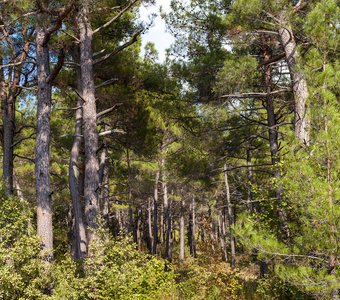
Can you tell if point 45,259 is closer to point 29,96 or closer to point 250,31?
point 250,31

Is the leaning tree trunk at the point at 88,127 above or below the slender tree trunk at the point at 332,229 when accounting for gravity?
above

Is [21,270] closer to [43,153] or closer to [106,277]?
[106,277]

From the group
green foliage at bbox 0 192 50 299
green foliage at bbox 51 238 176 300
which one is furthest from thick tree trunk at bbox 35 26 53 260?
green foliage at bbox 51 238 176 300

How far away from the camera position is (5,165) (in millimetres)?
10266

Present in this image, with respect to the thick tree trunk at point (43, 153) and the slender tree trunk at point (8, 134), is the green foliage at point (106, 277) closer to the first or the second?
Result: the thick tree trunk at point (43, 153)

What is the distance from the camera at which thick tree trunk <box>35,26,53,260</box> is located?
7844 mm

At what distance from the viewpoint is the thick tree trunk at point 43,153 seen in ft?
25.7

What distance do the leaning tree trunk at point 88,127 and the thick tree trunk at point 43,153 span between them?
2.91 feet

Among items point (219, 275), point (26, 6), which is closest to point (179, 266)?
point (219, 275)

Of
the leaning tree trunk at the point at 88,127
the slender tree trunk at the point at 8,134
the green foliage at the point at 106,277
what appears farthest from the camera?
the slender tree trunk at the point at 8,134

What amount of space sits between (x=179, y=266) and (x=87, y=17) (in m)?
14.6

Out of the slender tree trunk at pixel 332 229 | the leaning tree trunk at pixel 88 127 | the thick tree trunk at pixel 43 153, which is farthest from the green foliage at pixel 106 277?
the slender tree trunk at pixel 332 229

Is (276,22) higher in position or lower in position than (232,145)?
higher

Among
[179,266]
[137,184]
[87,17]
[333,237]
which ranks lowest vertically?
[179,266]
